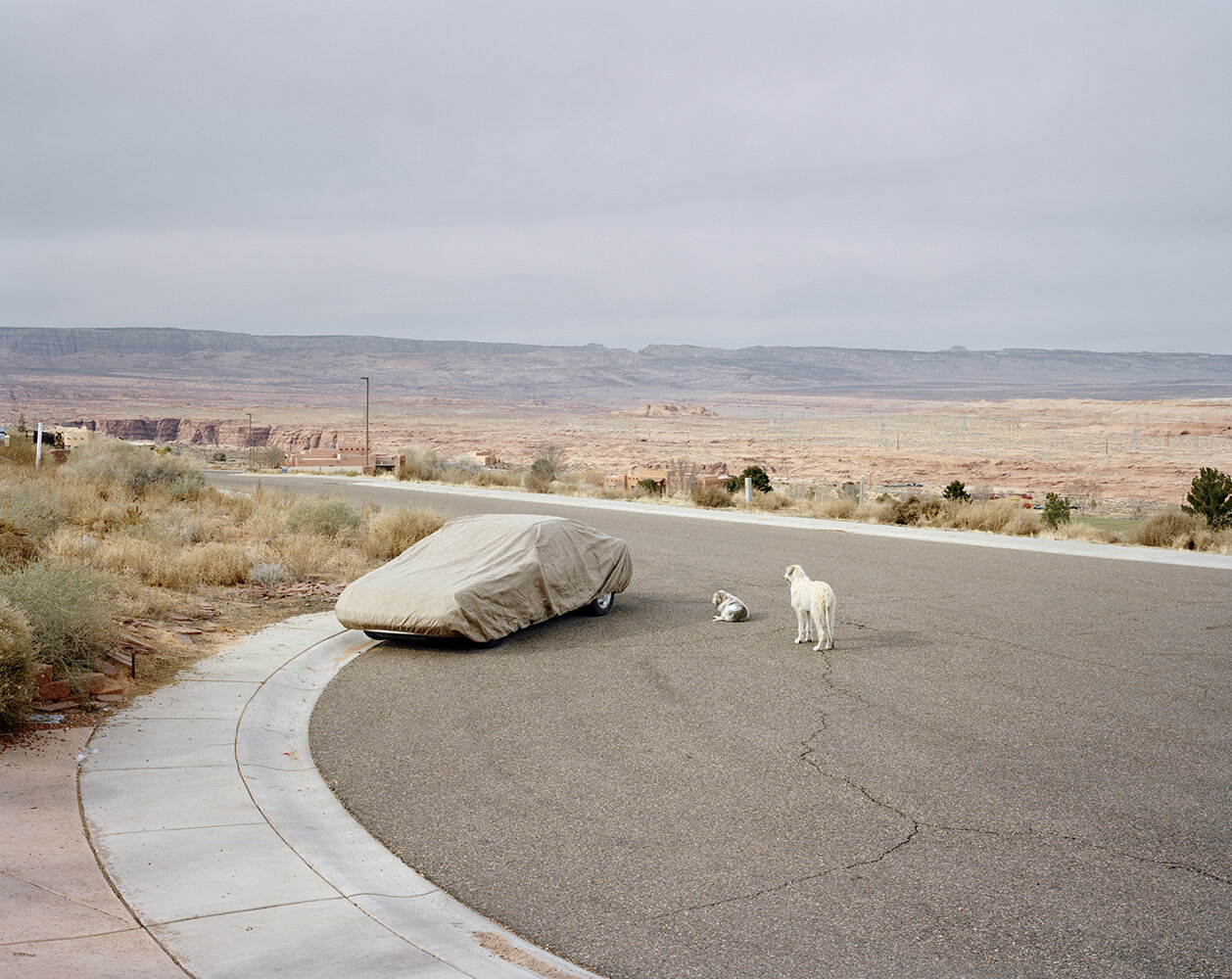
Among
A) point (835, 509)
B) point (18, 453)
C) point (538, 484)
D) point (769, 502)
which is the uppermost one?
point (18, 453)

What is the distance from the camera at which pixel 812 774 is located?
270 inches

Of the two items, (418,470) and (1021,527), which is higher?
(1021,527)

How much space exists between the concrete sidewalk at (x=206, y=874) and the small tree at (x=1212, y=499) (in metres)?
22.2

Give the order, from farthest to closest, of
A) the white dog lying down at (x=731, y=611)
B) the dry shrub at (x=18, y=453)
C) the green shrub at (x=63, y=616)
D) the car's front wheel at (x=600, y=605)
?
the dry shrub at (x=18, y=453) < the car's front wheel at (x=600, y=605) < the white dog lying down at (x=731, y=611) < the green shrub at (x=63, y=616)

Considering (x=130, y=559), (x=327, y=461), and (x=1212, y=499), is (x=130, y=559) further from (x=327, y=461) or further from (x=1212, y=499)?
(x=327, y=461)

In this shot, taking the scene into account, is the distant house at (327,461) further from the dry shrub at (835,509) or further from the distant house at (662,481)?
the dry shrub at (835,509)

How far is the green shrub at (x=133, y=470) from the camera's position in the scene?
26.1 meters

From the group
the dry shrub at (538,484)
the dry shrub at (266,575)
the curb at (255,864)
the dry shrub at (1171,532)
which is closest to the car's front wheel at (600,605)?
the curb at (255,864)

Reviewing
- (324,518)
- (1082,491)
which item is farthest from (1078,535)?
(1082,491)

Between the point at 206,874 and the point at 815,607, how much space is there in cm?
658

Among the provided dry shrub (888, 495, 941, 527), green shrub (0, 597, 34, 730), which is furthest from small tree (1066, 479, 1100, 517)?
green shrub (0, 597, 34, 730)

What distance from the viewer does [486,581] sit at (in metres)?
10.8

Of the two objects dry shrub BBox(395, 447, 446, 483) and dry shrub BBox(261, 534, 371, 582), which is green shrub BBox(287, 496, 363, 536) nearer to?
dry shrub BBox(261, 534, 371, 582)

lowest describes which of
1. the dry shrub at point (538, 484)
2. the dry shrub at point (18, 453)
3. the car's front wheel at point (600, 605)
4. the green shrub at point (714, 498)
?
the dry shrub at point (538, 484)
